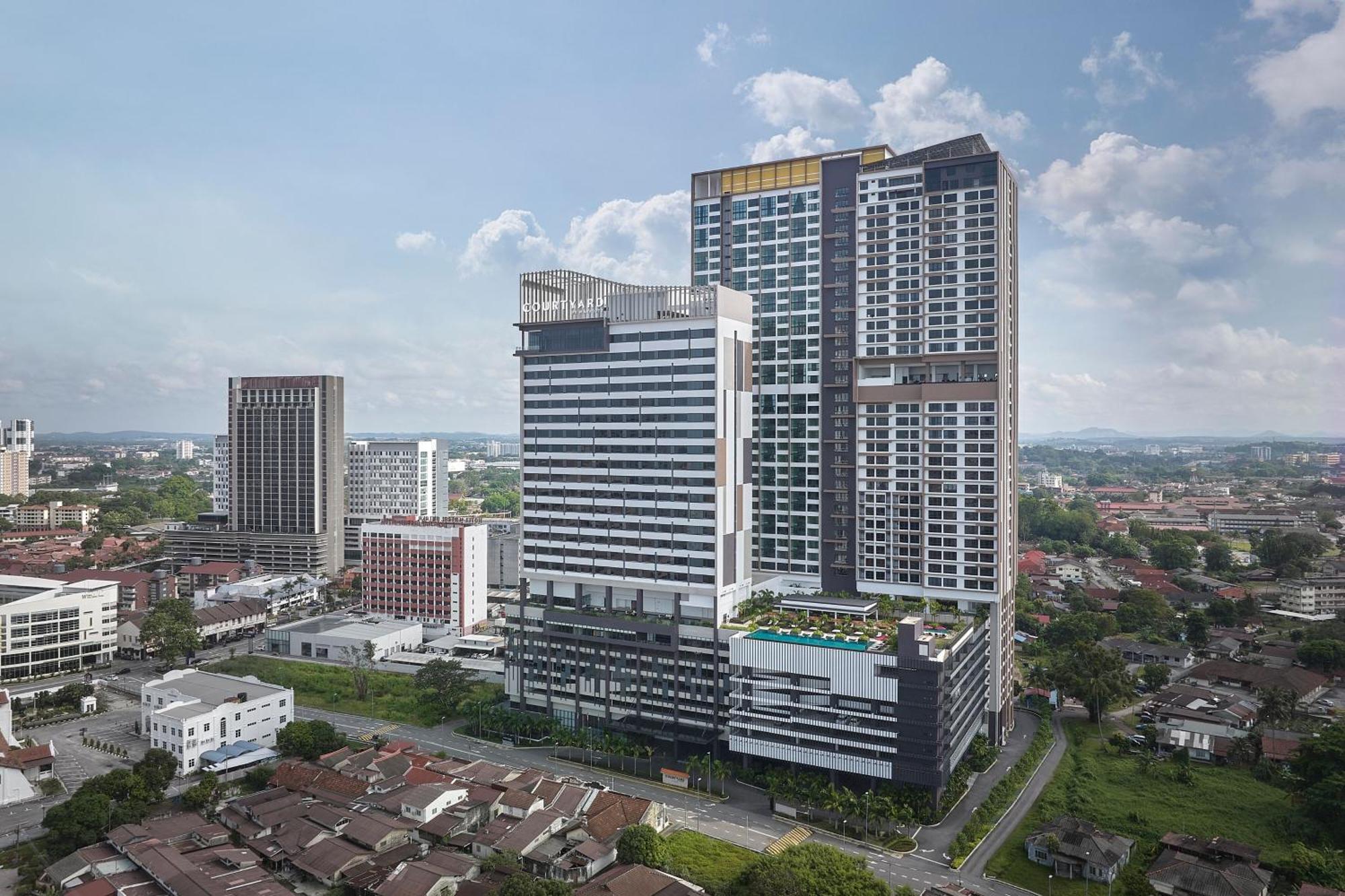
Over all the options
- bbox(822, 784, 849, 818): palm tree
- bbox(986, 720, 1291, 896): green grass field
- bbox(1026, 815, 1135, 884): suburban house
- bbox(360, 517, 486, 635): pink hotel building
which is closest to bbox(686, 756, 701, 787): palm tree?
bbox(822, 784, 849, 818): palm tree

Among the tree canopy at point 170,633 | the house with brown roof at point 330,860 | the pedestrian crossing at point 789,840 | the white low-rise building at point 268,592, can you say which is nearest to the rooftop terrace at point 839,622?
the pedestrian crossing at point 789,840

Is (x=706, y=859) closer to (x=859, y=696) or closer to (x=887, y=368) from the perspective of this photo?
(x=859, y=696)

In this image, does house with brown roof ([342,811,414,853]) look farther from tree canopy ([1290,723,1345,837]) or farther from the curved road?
tree canopy ([1290,723,1345,837])

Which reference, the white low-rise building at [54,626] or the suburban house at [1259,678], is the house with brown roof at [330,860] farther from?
the suburban house at [1259,678]

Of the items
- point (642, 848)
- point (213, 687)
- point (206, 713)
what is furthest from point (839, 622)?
point (213, 687)

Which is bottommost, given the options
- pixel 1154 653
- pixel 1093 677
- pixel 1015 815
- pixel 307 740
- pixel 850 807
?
pixel 1015 815
